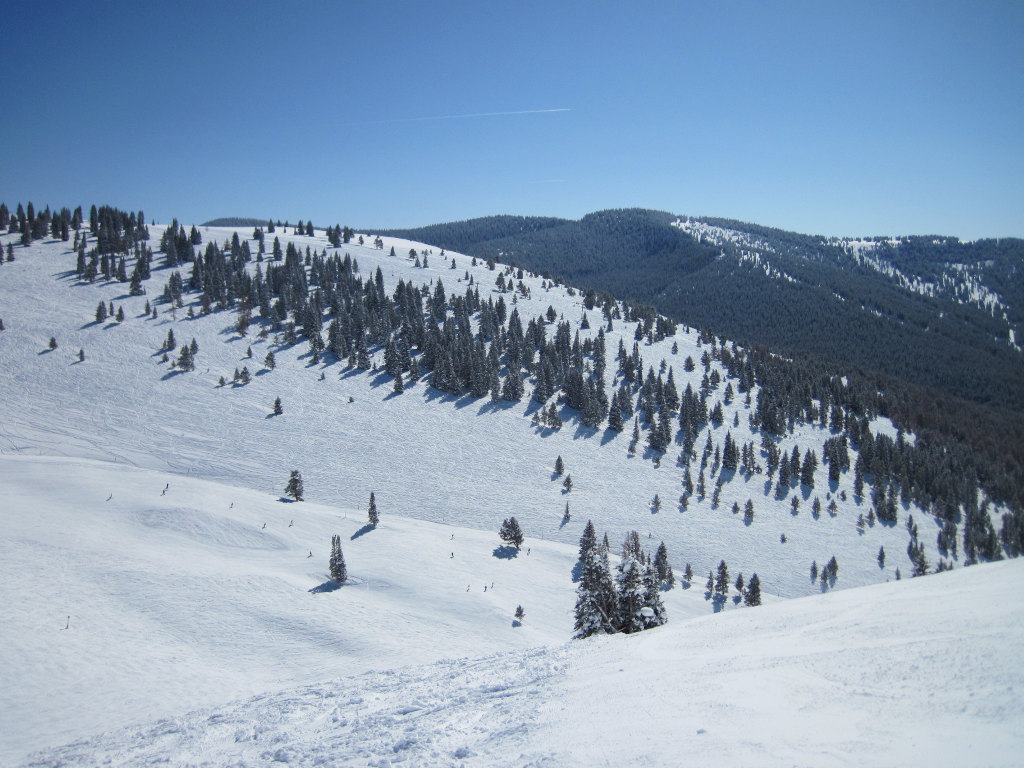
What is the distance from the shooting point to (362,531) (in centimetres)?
5844

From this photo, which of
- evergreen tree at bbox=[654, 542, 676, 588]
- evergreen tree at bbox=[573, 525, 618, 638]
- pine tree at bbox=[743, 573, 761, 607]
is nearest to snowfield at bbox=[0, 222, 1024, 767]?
evergreen tree at bbox=[654, 542, 676, 588]

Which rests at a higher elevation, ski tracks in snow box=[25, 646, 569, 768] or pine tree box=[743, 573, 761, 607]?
ski tracks in snow box=[25, 646, 569, 768]

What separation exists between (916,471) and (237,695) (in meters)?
131

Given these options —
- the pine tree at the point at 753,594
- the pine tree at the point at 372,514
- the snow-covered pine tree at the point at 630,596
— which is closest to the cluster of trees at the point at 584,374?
the pine tree at the point at 753,594

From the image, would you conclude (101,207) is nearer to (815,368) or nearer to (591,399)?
(591,399)

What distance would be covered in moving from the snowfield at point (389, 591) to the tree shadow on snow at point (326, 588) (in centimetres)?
26

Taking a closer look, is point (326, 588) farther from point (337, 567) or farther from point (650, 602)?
point (650, 602)

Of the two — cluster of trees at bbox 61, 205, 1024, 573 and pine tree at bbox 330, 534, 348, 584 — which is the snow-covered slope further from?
pine tree at bbox 330, 534, 348, 584

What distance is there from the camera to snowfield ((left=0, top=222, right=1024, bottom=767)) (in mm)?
10891

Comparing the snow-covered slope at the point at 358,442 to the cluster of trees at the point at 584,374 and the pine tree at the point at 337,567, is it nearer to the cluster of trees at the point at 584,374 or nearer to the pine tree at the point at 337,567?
the cluster of trees at the point at 584,374

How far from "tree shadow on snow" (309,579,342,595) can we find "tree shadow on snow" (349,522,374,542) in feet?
31.7

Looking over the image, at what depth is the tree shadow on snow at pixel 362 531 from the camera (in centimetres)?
5712

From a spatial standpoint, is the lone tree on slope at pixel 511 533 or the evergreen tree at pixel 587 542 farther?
the lone tree on slope at pixel 511 533

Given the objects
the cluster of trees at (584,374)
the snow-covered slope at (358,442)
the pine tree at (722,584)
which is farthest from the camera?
the cluster of trees at (584,374)
